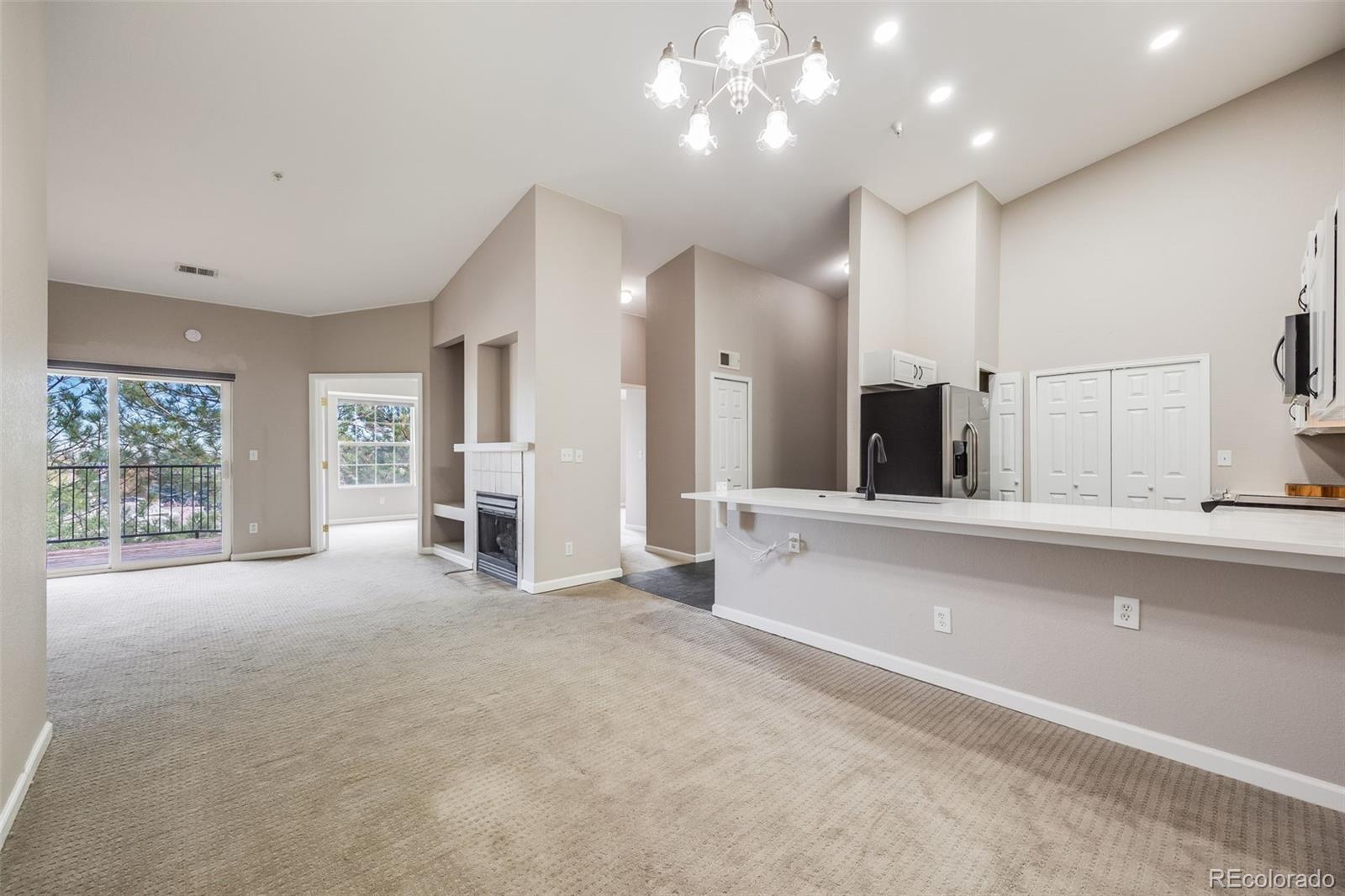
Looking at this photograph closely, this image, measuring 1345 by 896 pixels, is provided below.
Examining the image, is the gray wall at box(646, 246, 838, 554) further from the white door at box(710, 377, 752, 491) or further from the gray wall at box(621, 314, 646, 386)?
the gray wall at box(621, 314, 646, 386)

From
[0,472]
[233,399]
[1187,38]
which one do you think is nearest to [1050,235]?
[1187,38]

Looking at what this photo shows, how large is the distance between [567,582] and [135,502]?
4711 millimetres

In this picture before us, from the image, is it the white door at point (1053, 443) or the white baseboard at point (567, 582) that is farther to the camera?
the white door at point (1053, 443)

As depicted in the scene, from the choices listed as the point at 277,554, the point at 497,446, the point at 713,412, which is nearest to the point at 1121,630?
the point at 713,412

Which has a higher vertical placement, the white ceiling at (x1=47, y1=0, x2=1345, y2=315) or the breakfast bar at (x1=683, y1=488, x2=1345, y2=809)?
the white ceiling at (x1=47, y1=0, x2=1345, y2=315)

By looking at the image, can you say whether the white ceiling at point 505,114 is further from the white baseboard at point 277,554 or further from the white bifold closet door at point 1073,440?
the white baseboard at point 277,554

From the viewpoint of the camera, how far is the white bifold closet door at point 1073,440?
462 centimetres

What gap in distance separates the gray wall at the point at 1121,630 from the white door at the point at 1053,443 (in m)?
3.12

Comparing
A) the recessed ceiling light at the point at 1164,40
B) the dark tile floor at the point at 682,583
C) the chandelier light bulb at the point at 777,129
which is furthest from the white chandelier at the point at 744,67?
the dark tile floor at the point at 682,583

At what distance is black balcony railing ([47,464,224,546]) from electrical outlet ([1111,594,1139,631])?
25.4 feet

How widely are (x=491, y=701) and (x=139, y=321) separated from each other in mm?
5924

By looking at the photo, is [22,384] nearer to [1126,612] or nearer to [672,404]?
[1126,612]

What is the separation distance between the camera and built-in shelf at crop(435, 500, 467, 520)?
5.71 m

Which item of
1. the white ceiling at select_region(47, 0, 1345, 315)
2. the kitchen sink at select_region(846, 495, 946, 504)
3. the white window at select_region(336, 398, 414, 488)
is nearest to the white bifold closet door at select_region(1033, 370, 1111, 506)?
the white ceiling at select_region(47, 0, 1345, 315)
